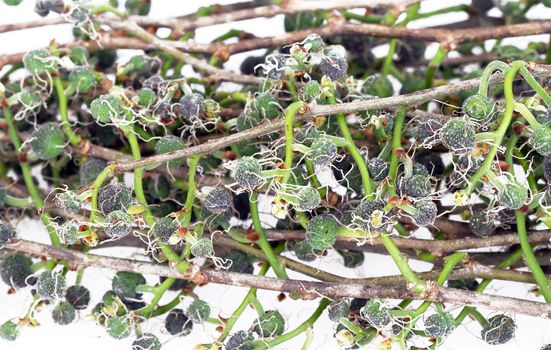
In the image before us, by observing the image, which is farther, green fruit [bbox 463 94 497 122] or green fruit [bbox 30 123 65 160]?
green fruit [bbox 30 123 65 160]

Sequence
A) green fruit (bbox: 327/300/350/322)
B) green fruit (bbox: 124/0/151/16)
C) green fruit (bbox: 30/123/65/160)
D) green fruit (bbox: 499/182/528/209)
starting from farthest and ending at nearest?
green fruit (bbox: 124/0/151/16) < green fruit (bbox: 30/123/65/160) < green fruit (bbox: 327/300/350/322) < green fruit (bbox: 499/182/528/209)

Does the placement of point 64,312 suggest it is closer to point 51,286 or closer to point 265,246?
point 51,286

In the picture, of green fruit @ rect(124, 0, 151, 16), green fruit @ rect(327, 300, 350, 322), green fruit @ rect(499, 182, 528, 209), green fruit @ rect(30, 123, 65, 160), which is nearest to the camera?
green fruit @ rect(499, 182, 528, 209)

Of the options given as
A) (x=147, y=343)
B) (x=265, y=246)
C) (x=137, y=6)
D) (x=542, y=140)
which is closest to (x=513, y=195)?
(x=542, y=140)

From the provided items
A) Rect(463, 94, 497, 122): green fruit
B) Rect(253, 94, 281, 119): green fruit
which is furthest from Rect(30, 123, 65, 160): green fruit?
Rect(463, 94, 497, 122): green fruit

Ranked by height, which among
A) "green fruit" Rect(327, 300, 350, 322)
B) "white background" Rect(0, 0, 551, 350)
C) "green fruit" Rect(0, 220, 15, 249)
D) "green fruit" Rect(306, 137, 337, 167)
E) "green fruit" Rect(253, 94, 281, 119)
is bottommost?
"white background" Rect(0, 0, 551, 350)

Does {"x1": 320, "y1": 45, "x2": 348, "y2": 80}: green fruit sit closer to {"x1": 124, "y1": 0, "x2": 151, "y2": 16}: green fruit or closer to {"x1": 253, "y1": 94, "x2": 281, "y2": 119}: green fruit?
{"x1": 253, "y1": 94, "x2": 281, "y2": 119}: green fruit

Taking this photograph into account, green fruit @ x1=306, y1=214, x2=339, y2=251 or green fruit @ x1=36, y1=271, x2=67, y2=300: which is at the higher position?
green fruit @ x1=306, y1=214, x2=339, y2=251
